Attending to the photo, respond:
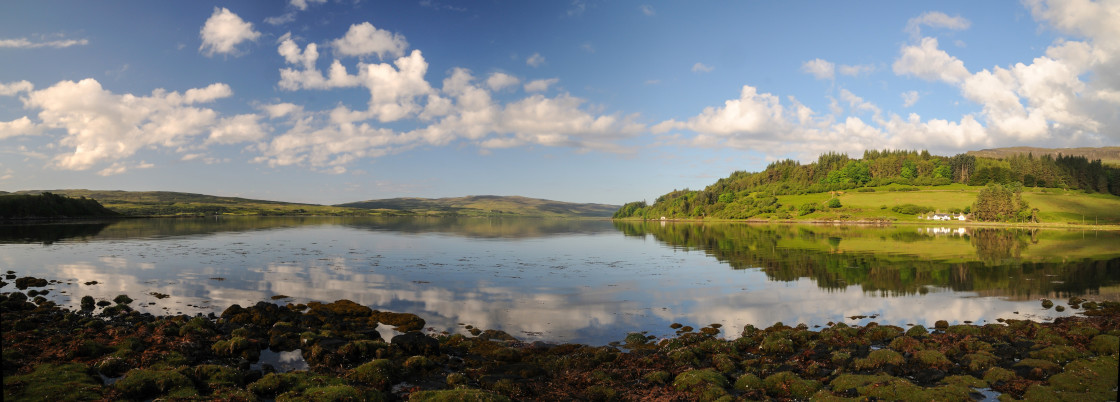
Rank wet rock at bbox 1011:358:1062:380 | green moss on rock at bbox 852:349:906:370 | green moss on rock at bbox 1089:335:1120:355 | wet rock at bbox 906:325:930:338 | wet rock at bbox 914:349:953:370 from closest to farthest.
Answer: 1. wet rock at bbox 1011:358:1062:380
2. wet rock at bbox 914:349:953:370
3. green moss on rock at bbox 852:349:906:370
4. green moss on rock at bbox 1089:335:1120:355
5. wet rock at bbox 906:325:930:338

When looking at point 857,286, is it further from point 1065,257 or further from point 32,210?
point 32,210

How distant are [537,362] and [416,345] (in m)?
6.15

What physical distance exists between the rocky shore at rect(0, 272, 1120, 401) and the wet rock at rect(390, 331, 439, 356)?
0.21 ft

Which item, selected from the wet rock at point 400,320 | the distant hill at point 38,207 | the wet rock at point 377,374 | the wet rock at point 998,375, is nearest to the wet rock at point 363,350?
the wet rock at point 377,374

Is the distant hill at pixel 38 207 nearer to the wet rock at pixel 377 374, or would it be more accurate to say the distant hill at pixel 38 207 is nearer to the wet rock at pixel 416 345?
the wet rock at pixel 416 345

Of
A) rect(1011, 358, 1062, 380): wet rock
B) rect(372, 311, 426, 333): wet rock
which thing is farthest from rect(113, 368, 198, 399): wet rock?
rect(1011, 358, 1062, 380): wet rock

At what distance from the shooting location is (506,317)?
32.5 meters

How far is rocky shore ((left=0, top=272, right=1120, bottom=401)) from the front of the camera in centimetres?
1792

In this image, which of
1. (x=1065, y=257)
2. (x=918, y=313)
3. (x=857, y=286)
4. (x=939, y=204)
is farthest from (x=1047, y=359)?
(x=939, y=204)

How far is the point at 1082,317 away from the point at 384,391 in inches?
1564

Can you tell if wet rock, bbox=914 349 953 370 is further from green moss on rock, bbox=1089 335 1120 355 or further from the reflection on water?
the reflection on water

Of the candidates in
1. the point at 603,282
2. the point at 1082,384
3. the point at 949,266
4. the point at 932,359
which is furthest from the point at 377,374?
the point at 949,266

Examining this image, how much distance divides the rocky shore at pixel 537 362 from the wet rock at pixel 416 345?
0.21 feet

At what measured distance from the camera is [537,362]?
75.3 ft
